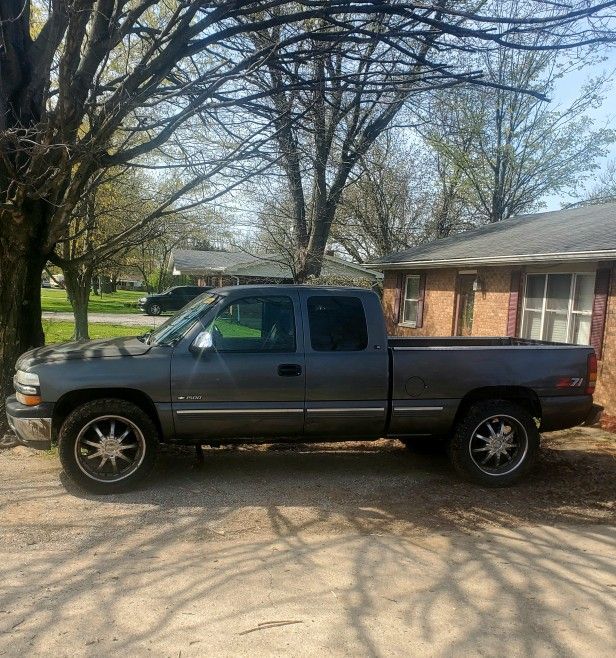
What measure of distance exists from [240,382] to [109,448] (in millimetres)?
1297

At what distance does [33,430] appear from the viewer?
16.2 feet

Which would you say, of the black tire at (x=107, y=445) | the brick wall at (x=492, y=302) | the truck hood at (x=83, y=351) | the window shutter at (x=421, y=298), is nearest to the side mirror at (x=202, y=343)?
the truck hood at (x=83, y=351)

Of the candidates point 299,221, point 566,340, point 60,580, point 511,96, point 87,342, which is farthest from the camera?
point 511,96

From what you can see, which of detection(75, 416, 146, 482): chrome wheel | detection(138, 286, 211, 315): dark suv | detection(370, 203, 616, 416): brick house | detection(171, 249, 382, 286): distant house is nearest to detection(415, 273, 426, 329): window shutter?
detection(370, 203, 616, 416): brick house

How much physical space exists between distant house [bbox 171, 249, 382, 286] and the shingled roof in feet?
20.0

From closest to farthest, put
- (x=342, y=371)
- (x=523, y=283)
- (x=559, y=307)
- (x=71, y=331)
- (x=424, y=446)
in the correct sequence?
(x=342, y=371) → (x=424, y=446) → (x=559, y=307) → (x=523, y=283) → (x=71, y=331)

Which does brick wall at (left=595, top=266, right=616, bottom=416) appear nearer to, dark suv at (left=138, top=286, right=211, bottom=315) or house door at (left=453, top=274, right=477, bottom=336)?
house door at (left=453, top=274, right=477, bottom=336)

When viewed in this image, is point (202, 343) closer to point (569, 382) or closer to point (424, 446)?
point (424, 446)

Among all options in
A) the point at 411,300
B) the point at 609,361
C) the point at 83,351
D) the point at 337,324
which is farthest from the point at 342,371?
Answer: the point at 411,300

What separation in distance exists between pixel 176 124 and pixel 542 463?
241 inches

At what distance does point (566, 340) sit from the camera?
34.0 ft

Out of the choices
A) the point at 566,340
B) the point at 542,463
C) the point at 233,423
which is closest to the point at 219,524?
the point at 233,423

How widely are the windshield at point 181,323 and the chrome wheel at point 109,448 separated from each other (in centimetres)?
85

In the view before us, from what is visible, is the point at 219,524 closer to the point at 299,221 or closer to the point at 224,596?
the point at 224,596
